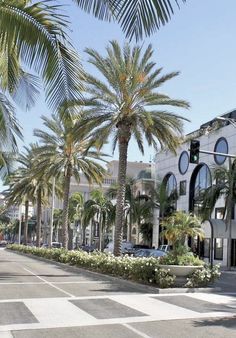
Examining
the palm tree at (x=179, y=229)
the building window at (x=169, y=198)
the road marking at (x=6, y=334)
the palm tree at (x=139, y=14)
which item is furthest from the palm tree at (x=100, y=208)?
the palm tree at (x=139, y=14)

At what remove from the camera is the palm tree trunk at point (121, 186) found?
26516mm

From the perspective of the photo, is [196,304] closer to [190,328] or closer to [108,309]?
[108,309]

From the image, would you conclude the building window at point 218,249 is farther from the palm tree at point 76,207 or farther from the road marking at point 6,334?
the palm tree at point 76,207

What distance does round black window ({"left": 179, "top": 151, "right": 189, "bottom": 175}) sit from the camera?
5594cm

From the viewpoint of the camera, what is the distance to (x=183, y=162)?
56.8 m

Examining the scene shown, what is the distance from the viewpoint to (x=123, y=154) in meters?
27.2

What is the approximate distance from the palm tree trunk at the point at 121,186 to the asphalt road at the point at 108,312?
734cm

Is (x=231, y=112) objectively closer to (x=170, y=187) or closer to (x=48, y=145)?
(x=170, y=187)

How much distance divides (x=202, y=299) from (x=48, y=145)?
23129mm

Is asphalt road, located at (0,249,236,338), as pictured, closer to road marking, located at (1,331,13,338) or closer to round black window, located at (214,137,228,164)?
road marking, located at (1,331,13,338)

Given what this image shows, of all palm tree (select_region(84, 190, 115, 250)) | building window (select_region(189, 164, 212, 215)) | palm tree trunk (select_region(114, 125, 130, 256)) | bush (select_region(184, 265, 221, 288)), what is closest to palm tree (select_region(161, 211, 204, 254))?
bush (select_region(184, 265, 221, 288))

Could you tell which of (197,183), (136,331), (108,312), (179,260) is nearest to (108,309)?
(108,312)

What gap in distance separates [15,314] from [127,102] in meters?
16.2

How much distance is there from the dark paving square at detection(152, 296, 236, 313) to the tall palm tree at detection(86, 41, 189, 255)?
1051cm
